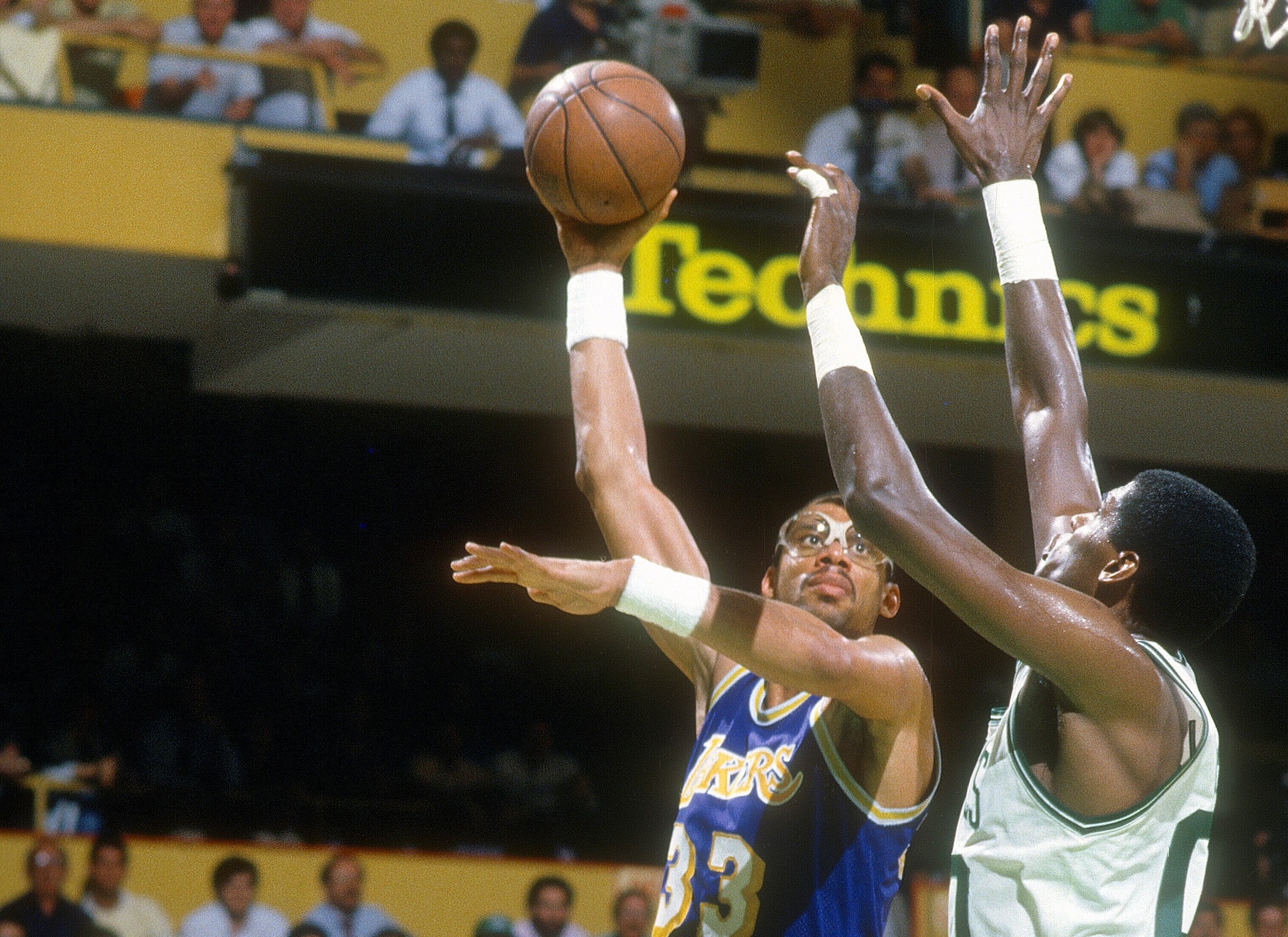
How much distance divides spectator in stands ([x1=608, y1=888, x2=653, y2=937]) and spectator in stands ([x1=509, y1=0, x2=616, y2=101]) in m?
4.36

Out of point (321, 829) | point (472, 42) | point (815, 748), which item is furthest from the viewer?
point (472, 42)

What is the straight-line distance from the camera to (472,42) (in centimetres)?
867

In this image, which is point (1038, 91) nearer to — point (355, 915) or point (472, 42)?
point (355, 915)

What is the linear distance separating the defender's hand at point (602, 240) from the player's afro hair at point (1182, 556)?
56.9 inches

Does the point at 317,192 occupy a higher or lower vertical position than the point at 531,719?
higher

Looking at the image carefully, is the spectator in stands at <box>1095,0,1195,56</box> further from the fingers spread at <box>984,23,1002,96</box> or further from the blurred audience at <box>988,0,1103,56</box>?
the fingers spread at <box>984,23,1002,96</box>

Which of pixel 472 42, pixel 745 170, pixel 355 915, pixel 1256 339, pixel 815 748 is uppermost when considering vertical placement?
pixel 472 42

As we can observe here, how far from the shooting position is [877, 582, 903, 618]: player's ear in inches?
146

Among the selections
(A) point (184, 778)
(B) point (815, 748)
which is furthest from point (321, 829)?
(B) point (815, 748)

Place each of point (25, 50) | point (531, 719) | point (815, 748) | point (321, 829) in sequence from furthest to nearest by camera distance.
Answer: point (531, 719) < point (25, 50) < point (321, 829) < point (815, 748)

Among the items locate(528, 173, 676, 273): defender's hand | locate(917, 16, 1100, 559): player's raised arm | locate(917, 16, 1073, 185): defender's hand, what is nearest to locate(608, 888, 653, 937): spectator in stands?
locate(528, 173, 676, 273): defender's hand

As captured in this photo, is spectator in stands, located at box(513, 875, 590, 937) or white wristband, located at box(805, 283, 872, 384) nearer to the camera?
white wristband, located at box(805, 283, 872, 384)

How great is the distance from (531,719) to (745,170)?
356 centimetres

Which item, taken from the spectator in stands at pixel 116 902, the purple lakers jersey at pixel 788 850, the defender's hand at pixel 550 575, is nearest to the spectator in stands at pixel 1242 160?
the purple lakers jersey at pixel 788 850
